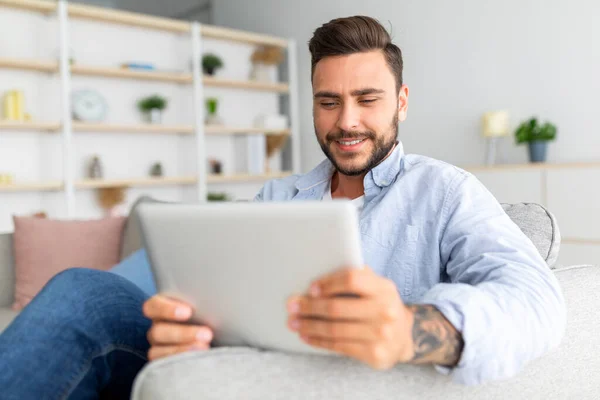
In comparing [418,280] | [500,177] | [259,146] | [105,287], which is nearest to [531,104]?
[500,177]

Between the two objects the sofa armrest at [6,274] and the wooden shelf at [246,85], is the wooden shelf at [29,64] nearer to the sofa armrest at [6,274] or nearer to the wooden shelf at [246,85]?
the wooden shelf at [246,85]

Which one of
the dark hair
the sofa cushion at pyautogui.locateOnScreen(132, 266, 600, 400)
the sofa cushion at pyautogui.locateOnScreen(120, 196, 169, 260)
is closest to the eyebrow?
the dark hair

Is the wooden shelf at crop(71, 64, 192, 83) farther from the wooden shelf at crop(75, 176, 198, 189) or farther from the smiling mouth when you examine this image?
the smiling mouth

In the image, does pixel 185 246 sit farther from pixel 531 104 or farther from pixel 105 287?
pixel 531 104

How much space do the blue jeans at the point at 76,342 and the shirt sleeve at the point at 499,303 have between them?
59cm

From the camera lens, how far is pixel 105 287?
1.20 meters

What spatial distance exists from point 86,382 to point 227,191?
179 inches

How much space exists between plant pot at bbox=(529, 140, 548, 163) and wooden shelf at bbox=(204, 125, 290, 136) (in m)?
2.42

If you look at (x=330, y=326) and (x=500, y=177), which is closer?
(x=330, y=326)

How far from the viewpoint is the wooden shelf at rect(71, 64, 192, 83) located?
4.59 metres

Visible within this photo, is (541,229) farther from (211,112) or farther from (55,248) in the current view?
(211,112)

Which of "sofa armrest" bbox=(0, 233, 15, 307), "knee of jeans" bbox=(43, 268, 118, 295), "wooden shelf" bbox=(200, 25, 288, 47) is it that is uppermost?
"wooden shelf" bbox=(200, 25, 288, 47)

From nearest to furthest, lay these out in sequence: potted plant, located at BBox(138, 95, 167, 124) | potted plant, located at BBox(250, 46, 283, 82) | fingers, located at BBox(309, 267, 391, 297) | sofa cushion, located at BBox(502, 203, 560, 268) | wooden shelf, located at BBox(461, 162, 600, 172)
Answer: fingers, located at BBox(309, 267, 391, 297) < sofa cushion, located at BBox(502, 203, 560, 268) < wooden shelf, located at BBox(461, 162, 600, 172) < potted plant, located at BBox(138, 95, 167, 124) < potted plant, located at BBox(250, 46, 283, 82)

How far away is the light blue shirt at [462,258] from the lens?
2.81 ft
